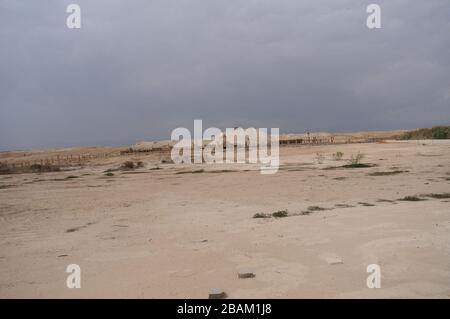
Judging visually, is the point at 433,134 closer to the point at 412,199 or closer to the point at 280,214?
the point at 412,199

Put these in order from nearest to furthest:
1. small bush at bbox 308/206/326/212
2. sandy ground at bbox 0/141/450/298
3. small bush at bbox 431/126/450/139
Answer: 1. sandy ground at bbox 0/141/450/298
2. small bush at bbox 308/206/326/212
3. small bush at bbox 431/126/450/139

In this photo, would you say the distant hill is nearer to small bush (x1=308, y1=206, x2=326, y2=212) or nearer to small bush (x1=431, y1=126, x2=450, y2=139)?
small bush (x1=431, y1=126, x2=450, y2=139)

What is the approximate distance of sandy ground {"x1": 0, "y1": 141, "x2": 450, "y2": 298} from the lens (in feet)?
16.5

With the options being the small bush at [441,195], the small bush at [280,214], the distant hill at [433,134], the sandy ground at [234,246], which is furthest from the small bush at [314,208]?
the distant hill at [433,134]

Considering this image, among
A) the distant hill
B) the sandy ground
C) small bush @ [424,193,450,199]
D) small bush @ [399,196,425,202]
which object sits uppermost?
the distant hill

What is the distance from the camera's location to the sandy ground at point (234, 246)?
5.04 metres

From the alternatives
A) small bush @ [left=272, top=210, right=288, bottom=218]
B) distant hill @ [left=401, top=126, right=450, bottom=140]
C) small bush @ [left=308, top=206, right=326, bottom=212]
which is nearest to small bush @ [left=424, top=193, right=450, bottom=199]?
small bush @ [left=308, top=206, right=326, bottom=212]

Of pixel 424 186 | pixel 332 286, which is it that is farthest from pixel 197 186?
pixel 332 286

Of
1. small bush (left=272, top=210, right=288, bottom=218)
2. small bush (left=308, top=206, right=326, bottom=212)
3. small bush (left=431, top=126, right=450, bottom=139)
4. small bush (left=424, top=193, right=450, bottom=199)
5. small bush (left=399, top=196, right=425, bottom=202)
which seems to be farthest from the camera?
small bush (left=431, top=126, right=450, bottom=139)

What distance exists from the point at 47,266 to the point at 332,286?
4.48 metres

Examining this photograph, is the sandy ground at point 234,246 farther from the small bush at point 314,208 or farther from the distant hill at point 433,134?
the distant hill at point 433,134
